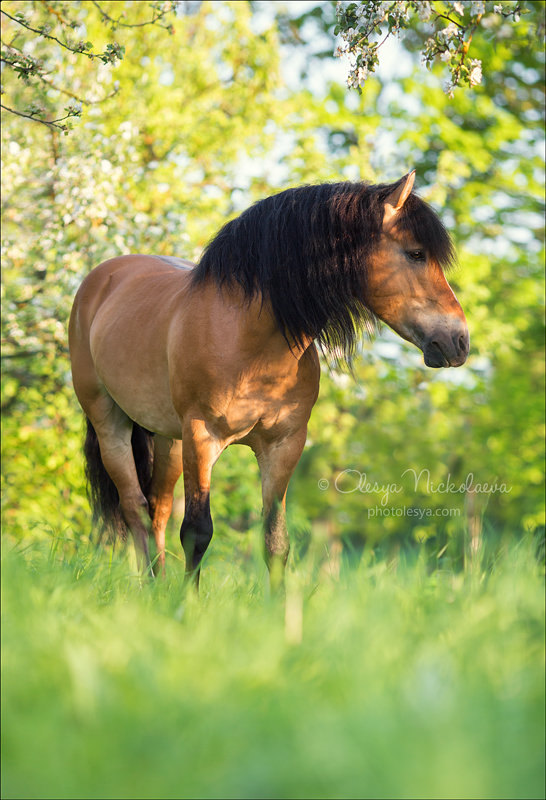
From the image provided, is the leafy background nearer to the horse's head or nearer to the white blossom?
the horse's head

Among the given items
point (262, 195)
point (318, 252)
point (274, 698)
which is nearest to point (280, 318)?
point (318, 252)

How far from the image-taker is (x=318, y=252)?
374cm

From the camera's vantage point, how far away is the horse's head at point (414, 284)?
361cm

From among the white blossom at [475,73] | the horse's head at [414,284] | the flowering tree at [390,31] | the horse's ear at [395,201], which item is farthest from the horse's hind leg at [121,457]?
the white blossom at [475,73]

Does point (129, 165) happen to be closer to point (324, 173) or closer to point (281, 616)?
point (324, 173)

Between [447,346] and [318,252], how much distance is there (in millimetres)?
747

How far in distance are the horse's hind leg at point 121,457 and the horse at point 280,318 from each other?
766 mm

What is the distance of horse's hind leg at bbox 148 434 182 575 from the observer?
5164mm

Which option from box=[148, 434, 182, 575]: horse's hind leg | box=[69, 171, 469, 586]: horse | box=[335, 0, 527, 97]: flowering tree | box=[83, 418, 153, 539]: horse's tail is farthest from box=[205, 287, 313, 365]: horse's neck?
box=[83, 418, 153, 539]: horse's tail

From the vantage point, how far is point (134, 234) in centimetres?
862

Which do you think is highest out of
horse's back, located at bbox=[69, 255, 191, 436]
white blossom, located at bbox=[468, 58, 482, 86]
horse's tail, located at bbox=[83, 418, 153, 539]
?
white blossom, located at bbox=[468, 58, 482, 86]

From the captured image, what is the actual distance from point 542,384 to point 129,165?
10.7 m

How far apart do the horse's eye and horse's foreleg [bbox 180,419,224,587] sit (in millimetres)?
1264

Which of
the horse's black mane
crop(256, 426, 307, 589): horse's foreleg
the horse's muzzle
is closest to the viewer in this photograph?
the horse's muzzle
